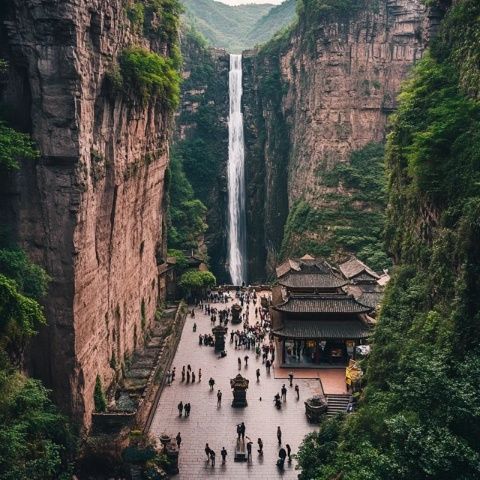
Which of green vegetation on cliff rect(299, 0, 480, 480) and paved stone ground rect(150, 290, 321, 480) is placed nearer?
green vegetation on cliff rect(299, 0, 480, 480)

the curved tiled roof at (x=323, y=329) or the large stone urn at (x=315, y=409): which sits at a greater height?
the curved tiled roof at (x=323, y=329)

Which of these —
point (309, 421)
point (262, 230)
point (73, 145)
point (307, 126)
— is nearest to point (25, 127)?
point (73, 145)

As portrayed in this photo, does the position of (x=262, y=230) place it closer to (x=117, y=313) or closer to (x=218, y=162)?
(x=218, y=162)

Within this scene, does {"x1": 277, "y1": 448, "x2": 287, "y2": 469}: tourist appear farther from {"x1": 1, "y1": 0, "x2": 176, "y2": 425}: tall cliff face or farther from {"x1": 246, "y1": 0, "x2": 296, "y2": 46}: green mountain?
{"x1": 246, "y1": 0, "x2": 296, "y2": 46}: green mountain

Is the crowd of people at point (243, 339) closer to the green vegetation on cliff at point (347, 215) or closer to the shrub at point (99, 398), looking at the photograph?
the shrub at point (99, 398)

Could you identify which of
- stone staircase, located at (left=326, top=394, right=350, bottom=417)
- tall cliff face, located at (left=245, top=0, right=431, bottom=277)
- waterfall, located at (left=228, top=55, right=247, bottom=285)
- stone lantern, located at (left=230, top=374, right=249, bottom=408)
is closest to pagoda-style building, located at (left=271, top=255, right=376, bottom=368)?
stone staircase, located at (left=326, top=394, right=350, bottom=417)

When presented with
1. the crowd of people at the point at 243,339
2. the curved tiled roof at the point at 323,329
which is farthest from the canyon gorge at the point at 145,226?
the curved tiled roof at the point at 323,329

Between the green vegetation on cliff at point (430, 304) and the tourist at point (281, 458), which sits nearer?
the green vegetation on cliff at point (430, 304)
